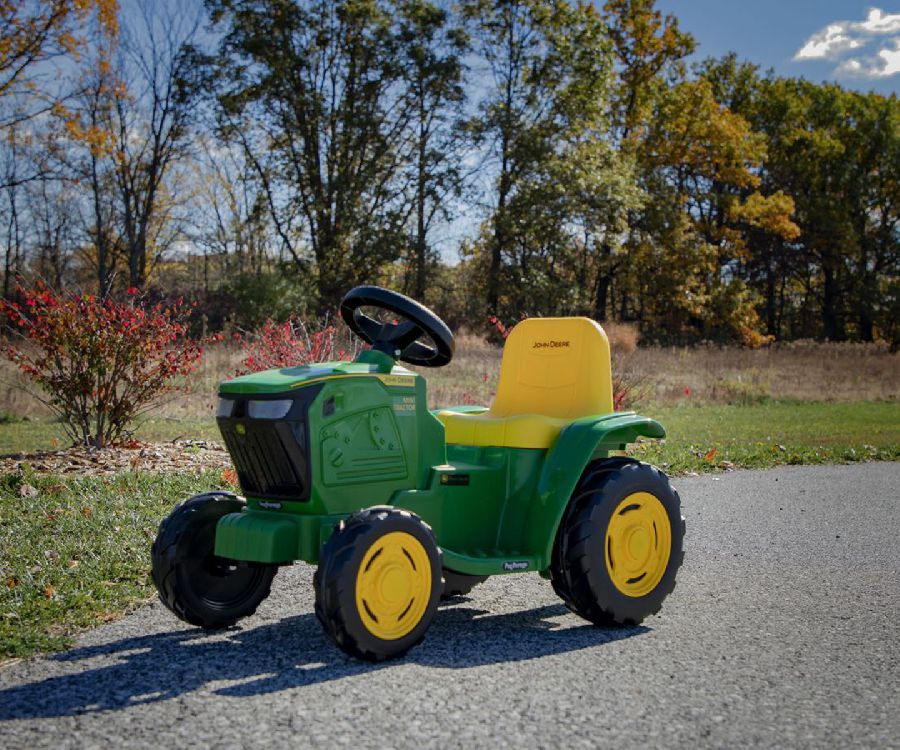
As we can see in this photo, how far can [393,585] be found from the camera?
4277mm

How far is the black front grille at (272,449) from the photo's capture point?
14.6ft

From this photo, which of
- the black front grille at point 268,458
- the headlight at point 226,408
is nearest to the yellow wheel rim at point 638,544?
the black front grille at point 268,458

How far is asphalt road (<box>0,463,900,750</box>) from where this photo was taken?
11.6ft

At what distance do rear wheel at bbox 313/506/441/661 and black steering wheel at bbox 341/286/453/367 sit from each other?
924mm

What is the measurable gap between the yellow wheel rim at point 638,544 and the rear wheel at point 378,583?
1187 mm

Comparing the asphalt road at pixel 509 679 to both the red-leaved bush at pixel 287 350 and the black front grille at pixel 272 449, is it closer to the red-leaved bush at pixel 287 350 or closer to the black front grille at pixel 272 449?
the black front grille at pixel 272 449

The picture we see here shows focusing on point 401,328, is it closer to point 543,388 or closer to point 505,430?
point 505,430

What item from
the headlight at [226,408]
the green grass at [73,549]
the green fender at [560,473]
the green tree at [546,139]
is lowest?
the green grass at [73,549]

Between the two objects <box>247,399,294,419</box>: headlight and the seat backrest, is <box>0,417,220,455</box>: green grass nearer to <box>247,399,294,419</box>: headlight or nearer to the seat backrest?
the seat backrest

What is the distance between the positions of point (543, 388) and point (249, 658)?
227 cm

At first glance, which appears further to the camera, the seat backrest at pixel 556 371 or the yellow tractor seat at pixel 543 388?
the seat backrest at pixel 556 371

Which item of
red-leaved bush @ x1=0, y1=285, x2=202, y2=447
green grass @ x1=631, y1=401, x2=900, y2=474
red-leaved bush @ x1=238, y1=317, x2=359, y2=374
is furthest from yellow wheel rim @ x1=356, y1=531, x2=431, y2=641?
green grass @ x1=631, y1=401, x2=900, y2=474

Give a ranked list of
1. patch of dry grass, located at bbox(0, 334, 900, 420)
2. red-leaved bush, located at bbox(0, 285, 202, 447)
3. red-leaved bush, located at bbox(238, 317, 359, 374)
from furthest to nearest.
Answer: patch of dry grass, located at bbox(0, 334, 900, 420), red-leaved bush, located at bbox(238, 317, 359, 374), red-leaved bush, located at bbox(0, 285, 202, 447)

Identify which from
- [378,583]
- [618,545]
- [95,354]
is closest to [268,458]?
[378,583]
